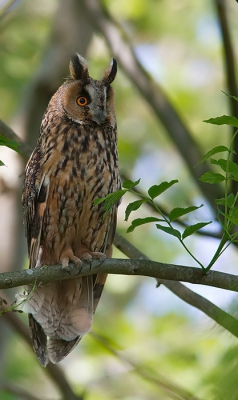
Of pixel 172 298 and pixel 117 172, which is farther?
pixel 172 298

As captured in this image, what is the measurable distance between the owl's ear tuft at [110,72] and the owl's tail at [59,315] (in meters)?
1.28

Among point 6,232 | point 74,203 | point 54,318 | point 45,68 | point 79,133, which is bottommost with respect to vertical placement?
point 54,318

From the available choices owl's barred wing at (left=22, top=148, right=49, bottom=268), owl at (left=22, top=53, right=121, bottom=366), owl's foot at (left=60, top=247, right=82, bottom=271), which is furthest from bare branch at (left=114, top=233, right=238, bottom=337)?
owl's barred wing at (left=22, top=148, right=49, bottom=268)

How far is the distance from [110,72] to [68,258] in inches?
49.0

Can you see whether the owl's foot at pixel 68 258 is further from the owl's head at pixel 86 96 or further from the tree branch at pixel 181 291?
the owl's head at pixel 86 96

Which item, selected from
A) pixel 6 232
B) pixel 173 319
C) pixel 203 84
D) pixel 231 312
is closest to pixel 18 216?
pixel 6 232

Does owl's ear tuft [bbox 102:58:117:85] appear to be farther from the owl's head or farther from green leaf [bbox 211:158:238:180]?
green leaf [bbox 211:158:238:180]

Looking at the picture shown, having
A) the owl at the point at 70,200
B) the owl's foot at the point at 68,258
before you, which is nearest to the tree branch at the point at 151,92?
the owl at the point at 70,200

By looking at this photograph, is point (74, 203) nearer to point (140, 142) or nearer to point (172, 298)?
point (172, 298)

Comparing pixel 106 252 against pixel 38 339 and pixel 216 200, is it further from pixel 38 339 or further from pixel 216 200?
pixel 216 200

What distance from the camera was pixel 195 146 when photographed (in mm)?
4555

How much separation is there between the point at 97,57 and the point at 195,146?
8.11ft

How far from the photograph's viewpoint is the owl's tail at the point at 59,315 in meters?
3.71

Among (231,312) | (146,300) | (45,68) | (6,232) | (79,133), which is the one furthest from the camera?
(146,300)
